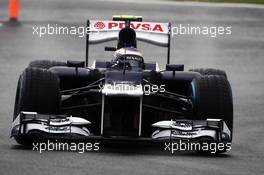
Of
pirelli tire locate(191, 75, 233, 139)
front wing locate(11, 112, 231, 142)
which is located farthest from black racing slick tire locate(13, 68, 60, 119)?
pirelli tire locate(191, 75, 233, 139)

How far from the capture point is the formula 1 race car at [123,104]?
49.9 ft

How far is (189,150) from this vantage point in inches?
607

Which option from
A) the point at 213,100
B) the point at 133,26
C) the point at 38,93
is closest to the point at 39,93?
the point at 38,93

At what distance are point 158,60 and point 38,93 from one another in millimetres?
9962

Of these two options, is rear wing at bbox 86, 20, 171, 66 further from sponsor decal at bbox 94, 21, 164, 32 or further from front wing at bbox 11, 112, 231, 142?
front wing at bbox 11, 112, 231, 142

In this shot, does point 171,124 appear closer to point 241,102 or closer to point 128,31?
point 128,31

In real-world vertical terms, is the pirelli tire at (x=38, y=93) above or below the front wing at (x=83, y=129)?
above

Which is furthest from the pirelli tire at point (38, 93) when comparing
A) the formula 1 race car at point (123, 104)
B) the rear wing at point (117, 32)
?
the rear wing at point (117, 32)

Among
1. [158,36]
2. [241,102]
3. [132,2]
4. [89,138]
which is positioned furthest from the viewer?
[132,2]

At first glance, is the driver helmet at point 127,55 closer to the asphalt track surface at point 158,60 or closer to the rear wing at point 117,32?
the rear wing at point 117,32

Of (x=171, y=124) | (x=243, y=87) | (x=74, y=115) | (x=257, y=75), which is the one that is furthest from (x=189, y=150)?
(x=257, y=75)

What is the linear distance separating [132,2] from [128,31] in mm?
15736

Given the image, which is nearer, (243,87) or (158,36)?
(158,36)

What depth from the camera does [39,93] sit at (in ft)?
51.0
